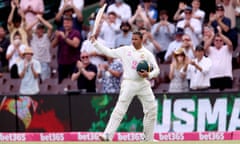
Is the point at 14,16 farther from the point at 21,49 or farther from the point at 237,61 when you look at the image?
the point at 237,61

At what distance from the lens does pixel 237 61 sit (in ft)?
61.7

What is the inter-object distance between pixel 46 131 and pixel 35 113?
0.42m

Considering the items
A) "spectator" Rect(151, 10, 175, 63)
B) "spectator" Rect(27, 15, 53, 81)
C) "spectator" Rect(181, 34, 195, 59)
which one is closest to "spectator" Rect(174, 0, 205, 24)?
"spectator" Rect(151, 10, 175, 63)

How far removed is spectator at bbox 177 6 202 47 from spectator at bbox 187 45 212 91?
1.12 m

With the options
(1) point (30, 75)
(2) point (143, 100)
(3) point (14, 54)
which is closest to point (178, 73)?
(2) point (143, 100)

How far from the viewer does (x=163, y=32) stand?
1936cm

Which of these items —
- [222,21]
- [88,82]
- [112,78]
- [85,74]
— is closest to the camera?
[112,78]

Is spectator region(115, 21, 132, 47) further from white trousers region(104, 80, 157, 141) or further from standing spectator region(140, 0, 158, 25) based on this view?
white trousers region(104, 80, 157, 141)

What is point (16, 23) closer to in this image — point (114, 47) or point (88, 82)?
point (114, 47)

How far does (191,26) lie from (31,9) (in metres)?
3.79

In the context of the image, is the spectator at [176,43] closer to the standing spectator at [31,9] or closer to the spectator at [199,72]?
the spectator at [199,72]

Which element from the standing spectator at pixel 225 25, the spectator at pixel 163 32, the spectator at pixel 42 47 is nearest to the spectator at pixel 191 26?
the spectator at pixel 163 32

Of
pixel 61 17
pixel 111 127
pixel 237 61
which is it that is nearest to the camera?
A: pixel 111 127

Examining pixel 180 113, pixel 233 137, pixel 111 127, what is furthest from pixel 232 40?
pixel 111 127
